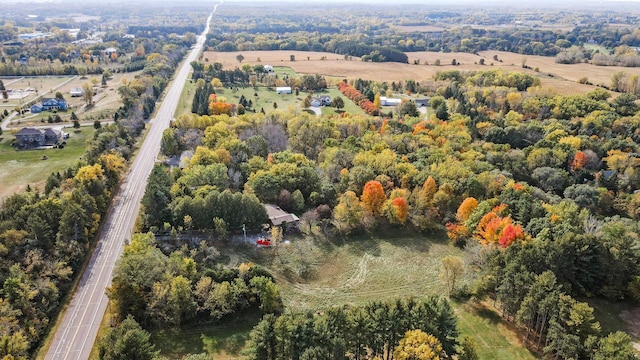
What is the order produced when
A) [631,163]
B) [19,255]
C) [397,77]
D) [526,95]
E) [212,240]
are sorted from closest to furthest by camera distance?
[19,255] < [212,240] < [631,163] < [526,95] < [397,77]

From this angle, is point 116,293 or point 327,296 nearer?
point 116,293

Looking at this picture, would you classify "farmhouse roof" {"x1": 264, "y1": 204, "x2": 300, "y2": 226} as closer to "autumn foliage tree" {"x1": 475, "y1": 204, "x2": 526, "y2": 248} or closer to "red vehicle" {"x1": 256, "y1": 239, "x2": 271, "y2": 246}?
"red vehicle" {"x1": 256, "y1": 239, "x2": 271, "y2": 246}

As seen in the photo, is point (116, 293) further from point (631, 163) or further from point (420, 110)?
point (420, 110)

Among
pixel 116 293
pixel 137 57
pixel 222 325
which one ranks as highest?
pixel 137 57

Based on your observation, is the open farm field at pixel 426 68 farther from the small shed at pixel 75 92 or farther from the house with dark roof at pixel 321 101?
the small shed at pixel 75 92

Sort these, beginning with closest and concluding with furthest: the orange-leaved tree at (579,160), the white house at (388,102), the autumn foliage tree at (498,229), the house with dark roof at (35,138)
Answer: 1. the autumn foliage tree at (498,229)
2. the orange-leaved tree at (579,160)
3. the house with dark roof at (35,138)
4. the white house at (388,102)

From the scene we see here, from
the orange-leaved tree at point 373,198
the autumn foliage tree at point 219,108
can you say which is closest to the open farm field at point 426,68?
the autumn foliage tree at point 219,108

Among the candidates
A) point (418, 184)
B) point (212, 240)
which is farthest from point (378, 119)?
point (212, 240)
